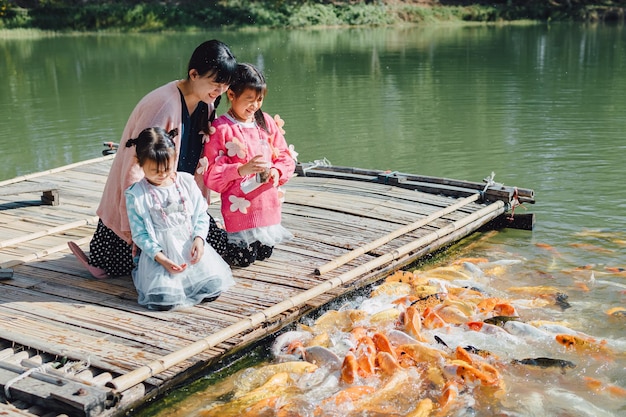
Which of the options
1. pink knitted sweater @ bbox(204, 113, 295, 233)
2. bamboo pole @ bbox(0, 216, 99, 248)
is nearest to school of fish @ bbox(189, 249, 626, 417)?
pink knitted sweater @ bbox(204, 113, 295, 233)

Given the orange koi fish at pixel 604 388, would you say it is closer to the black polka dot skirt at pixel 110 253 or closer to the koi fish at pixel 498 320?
the koi fish at pixel 498 320

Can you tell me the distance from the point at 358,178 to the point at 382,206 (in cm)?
122

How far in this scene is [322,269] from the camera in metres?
5.74

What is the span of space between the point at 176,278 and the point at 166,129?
0.99 m

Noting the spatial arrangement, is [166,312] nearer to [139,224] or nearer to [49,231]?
[139,224]

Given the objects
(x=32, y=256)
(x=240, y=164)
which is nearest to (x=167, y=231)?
(x=240, y=164)

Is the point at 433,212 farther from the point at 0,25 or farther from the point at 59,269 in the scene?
→ the point at 0,25

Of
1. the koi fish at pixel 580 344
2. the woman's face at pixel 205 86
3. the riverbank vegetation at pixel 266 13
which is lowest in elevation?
the koi fish at pixel 580 344

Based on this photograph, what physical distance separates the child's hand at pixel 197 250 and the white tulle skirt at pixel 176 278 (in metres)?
0.06

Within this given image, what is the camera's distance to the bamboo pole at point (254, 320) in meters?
4.15

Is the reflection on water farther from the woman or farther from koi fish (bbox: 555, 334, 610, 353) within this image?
the woman

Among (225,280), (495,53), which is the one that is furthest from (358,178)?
(495,53)

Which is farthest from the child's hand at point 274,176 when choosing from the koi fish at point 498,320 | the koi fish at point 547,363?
the koi fish at point 547,363

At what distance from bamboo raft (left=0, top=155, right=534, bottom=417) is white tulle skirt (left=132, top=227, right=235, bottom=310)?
0.28 ft
